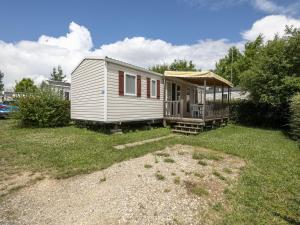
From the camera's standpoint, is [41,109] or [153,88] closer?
[41,109]

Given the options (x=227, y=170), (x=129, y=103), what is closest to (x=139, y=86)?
(x=129, y=103)

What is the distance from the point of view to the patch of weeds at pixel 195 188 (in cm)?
351

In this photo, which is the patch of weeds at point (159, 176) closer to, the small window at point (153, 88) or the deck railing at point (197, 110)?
the deck railing at point (197, 110)

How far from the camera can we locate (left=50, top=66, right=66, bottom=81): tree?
58638 mm

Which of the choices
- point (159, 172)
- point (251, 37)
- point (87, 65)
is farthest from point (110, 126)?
point (251, 37)

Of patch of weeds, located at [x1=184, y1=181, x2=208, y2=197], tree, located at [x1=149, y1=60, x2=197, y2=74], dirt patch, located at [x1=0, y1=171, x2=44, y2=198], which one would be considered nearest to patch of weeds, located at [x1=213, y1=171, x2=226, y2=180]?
patch of weeds, located at [x1=184, y1=181, x2=208, y2=197]

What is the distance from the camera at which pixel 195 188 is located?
12.1 ft

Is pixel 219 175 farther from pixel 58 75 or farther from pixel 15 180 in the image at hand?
pixel 58 75

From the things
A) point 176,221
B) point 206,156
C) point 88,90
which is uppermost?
point 88,90

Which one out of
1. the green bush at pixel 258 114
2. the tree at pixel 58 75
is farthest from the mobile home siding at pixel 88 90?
the tree at pixel 58 75

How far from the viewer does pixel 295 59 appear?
1169 cm

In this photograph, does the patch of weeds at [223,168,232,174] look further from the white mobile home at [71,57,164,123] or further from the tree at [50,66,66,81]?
the tree at [50,66,66,81]

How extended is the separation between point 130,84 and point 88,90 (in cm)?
201

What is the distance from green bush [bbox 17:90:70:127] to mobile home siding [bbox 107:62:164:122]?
4.52 metres
